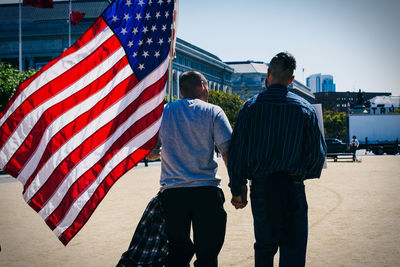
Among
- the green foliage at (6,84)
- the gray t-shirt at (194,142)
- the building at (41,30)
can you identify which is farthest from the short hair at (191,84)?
the building at (41,30)

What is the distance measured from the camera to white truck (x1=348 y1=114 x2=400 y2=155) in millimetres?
48938

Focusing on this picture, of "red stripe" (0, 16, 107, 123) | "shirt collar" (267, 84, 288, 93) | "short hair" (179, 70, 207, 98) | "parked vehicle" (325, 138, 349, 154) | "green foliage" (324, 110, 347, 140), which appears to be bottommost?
"parked vehicle" (325, 138, 349, 154)

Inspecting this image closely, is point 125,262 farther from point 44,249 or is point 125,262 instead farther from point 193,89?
point 44,249

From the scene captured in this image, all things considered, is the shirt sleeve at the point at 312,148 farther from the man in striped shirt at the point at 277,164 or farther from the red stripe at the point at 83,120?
the red stripe at the point at 83,120

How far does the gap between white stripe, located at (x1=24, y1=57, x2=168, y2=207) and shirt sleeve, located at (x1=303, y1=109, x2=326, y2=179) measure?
1320 millimetres

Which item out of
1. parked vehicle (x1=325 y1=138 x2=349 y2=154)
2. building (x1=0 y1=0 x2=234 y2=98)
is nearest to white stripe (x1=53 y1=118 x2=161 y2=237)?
parked vehicle (x1=325 y1=138 x2=349 y2=154)

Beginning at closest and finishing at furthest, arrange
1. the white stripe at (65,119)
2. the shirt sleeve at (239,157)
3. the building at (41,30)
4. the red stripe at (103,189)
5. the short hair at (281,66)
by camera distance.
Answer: the shirt sleeve at (239,157), the short hair at (281,66), the red stripe at (103,189), the white stripe at (65,119), the building at (41,30)

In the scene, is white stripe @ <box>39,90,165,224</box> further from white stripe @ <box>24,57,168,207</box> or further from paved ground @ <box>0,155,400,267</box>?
paved ground @ <box>0,155,400,267</box>

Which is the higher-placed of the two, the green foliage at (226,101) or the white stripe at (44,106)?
the green foliage at (226,101)

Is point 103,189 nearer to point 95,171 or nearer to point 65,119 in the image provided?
point 95,171

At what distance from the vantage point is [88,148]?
3.87m

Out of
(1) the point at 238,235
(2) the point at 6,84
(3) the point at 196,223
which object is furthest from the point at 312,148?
(2) the point at 6,84

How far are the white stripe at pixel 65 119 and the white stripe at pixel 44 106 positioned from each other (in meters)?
0.12

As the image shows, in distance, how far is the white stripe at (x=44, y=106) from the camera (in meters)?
3.82
